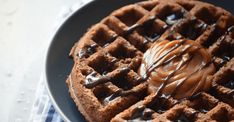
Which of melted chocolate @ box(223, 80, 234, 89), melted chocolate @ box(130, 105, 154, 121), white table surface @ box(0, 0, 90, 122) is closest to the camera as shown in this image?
melted chocolate @ box(130, 105, 154, 121)

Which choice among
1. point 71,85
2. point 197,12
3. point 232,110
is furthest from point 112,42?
point 232,110

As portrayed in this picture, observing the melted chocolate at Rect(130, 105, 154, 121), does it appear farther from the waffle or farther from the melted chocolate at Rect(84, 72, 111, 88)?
the melted chocolate at Rect(84, 72, 111, 88)

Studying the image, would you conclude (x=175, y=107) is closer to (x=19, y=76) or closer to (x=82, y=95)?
(x=82, y=95)

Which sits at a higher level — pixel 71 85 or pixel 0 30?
pixel 0 30

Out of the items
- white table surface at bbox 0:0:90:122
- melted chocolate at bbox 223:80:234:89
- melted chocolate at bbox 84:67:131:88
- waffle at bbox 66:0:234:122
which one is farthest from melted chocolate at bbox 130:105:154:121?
white table surface at bbox 0:0:90:122

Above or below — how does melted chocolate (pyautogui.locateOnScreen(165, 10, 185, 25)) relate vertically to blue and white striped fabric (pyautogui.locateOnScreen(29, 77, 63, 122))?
above

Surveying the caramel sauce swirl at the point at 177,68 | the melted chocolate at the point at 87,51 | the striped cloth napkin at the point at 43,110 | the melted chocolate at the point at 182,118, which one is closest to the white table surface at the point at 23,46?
the striped cloth napkin at the point at 43,110
